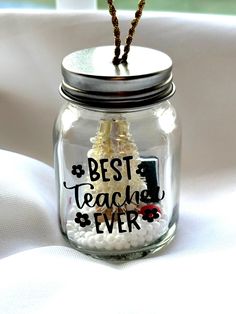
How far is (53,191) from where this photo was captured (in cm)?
69

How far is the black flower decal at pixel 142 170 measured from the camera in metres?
0.60

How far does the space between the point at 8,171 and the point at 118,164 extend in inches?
5.1

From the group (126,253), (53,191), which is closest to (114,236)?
(126,253)

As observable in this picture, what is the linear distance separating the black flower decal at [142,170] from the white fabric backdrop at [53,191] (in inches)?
3.1

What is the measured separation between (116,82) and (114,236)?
150 millimetres

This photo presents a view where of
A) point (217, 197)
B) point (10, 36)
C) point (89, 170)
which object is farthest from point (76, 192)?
point (10, 36)

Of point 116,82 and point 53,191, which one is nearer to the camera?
point 116,82

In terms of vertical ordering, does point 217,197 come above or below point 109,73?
below

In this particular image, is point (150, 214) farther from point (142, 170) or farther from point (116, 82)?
point (116, 82)

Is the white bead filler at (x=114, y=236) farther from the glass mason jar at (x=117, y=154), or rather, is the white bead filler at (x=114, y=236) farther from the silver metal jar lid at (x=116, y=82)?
the silver metal jar lid at (x=116, y=82)

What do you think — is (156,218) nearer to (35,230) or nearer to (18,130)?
(35,230)

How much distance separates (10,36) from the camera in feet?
2.61

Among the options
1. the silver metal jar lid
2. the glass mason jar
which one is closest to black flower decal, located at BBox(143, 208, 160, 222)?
the glass mason jar

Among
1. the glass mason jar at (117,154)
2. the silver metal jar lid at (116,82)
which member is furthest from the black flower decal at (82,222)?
the silver metal jar lid at (116,82)
